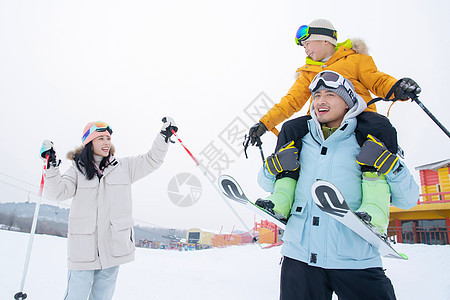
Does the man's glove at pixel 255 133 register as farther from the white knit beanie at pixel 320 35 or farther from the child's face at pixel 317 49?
the white knit beanie at pixel 320 35

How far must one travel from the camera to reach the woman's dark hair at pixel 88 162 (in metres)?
2.96

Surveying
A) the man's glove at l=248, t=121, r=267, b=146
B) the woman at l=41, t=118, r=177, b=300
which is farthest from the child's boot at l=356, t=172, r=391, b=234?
the woman at l=41, t=118, r=177, b=300

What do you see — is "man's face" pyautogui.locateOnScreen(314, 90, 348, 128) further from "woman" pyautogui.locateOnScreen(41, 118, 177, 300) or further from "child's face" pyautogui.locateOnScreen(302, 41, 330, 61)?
"woman" pyautogui.locateOnScreen(41, 118, 177, 300)

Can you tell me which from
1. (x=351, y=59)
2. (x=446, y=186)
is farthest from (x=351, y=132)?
(x=446, y=186)

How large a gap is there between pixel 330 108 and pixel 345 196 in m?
0.60

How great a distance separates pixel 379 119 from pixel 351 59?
95 cm

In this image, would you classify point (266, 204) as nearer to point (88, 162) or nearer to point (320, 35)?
point (320, 35)

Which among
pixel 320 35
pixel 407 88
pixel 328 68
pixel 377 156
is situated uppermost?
pixel 320 35

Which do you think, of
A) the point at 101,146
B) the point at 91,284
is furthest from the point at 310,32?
the point at 91,284

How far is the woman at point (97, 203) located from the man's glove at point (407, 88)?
8.01 ft

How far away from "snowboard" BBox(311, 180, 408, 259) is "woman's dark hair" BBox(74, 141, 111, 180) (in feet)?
7.93

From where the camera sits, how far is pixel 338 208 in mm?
1353

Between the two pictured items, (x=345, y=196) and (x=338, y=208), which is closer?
(x=338, y=208)

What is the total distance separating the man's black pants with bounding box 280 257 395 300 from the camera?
1.44m
